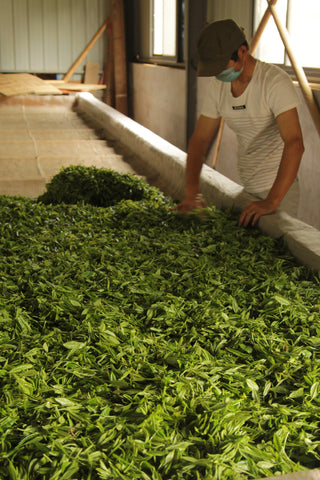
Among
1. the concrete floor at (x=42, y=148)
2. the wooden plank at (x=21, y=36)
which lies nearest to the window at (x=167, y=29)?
the concrete floor at (x=42, y=148)

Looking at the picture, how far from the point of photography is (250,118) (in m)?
3.27

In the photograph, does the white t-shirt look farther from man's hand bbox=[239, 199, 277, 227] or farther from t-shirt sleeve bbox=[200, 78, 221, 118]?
man's hand bbox=[239, 199, 277, 227]

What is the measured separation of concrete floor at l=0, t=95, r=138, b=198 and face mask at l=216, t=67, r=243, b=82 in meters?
2.33

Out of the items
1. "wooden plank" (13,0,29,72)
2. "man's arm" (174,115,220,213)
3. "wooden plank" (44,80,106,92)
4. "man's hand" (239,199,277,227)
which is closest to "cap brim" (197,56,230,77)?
"man's arm" (174,115,220,213)

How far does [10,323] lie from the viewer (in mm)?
2182

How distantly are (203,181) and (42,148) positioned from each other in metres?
2.80

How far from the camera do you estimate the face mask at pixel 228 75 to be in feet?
10.2

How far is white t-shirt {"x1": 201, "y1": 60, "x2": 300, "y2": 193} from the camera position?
3014 mm

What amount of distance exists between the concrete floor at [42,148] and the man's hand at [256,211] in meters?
2.29

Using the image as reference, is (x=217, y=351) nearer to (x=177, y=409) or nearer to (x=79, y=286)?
(x=177, y=409)

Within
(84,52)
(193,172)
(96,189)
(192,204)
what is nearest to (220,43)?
(193,172)

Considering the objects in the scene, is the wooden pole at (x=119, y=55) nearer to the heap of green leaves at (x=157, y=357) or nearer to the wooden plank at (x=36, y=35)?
the wooden plank at (x=36, y=35)

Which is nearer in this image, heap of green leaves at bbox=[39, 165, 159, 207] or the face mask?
the face mask

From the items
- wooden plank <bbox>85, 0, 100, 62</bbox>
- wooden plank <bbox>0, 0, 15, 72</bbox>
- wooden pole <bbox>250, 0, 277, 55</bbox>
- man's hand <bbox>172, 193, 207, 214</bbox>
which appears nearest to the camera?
man's hand <bbox>172, 193, 207, 214</bbox>
